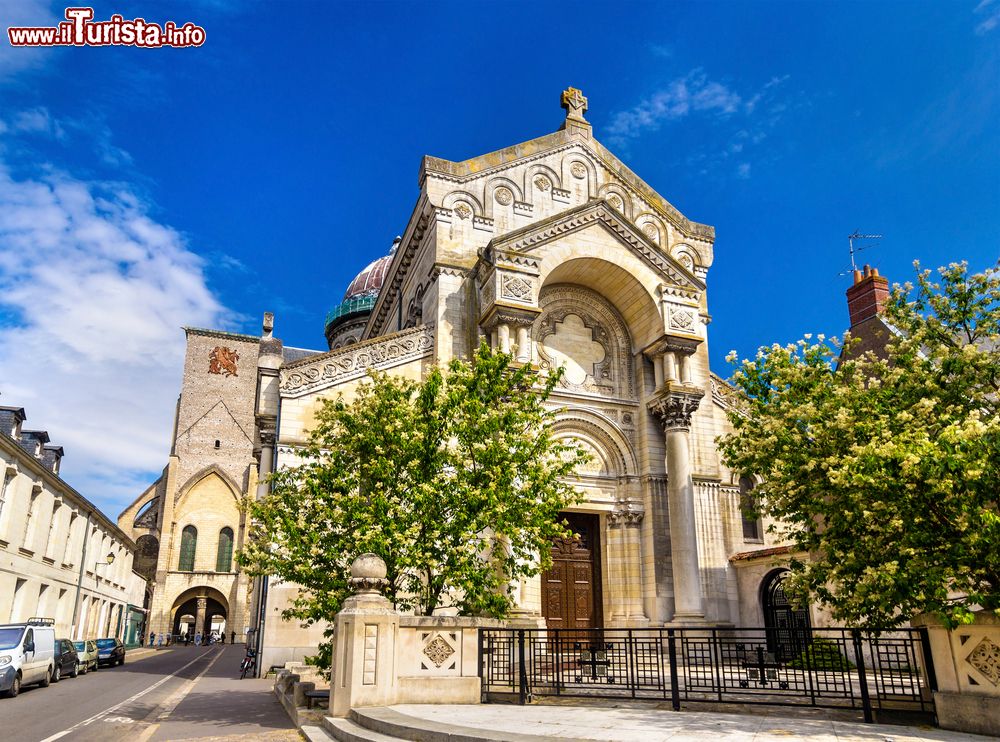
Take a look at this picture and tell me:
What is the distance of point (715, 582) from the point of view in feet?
72.0

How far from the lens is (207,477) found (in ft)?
215

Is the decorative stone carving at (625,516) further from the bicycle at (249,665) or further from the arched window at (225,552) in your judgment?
the arched window at (225,552)

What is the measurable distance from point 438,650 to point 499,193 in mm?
16511

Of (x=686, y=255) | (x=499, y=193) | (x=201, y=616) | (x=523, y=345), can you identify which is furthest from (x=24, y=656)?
(x=201, y=616)

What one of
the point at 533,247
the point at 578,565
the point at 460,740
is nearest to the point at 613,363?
the point at 533,247

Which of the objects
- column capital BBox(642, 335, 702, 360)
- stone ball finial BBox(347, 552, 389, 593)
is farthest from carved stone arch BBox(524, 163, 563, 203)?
stone ball finial BBox(347, 552, 389, 593)

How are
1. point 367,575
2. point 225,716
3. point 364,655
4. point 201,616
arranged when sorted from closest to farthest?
point 364,655 < point 367,575 < point 225,716 < point 201,616

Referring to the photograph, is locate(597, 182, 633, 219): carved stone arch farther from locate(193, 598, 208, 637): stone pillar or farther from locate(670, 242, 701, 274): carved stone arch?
locate(193, 598, 208, 637): stone pillar

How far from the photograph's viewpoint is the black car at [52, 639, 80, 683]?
21594 mm

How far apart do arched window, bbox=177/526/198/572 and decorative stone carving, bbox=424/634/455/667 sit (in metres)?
56.1

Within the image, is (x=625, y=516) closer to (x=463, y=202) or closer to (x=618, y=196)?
(x=463, y=202)

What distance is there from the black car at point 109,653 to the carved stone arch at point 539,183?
2352 cm

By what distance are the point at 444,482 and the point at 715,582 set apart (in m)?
11.5

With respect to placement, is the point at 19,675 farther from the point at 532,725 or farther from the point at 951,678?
the point at 951,678
